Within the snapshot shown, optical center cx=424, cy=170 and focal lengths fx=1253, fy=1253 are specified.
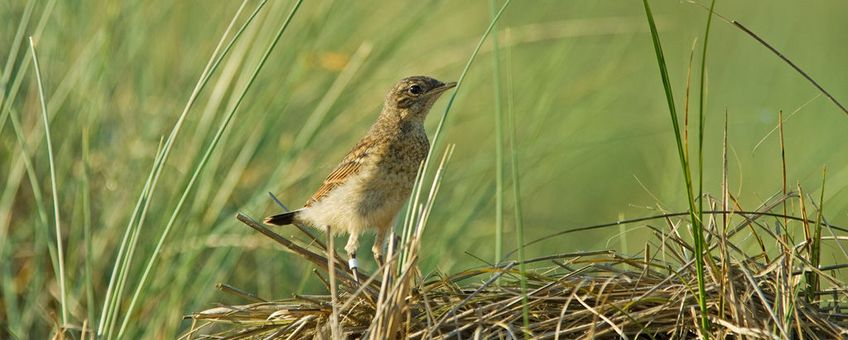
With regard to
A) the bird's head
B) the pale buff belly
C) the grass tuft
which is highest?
the bird's head

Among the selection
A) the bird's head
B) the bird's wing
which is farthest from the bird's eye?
the bird's wing

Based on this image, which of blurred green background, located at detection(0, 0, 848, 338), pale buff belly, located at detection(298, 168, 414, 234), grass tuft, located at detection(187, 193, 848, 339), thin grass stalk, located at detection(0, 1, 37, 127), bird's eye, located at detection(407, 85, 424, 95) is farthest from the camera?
bird's eye, located at detection(407, 85, 424, 95)

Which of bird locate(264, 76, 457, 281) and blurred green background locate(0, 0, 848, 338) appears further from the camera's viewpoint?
blurred green background locate(0, 0, 848, 338)

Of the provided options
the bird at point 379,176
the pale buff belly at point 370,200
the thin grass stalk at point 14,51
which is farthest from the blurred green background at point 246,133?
the pale buff belly at point 370,200

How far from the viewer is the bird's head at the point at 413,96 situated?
543 centimetres

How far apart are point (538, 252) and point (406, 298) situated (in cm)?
370

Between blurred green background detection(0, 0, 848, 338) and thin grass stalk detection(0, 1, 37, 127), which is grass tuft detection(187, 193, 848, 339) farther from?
thin grass stalk detection(0, 1, 37, 127)

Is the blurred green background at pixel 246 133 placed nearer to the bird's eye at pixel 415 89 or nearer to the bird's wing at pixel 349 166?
the bird's wing at pixel 349 166

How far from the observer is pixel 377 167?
5199 mm

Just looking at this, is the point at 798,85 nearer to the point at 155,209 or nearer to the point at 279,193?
the point at 279,193

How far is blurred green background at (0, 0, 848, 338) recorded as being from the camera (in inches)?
210

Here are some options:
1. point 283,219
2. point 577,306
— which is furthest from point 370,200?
point 577,306

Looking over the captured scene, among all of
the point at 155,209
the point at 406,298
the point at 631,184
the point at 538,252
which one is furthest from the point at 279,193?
the point at 631,184

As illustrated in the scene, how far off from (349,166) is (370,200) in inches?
7.7
